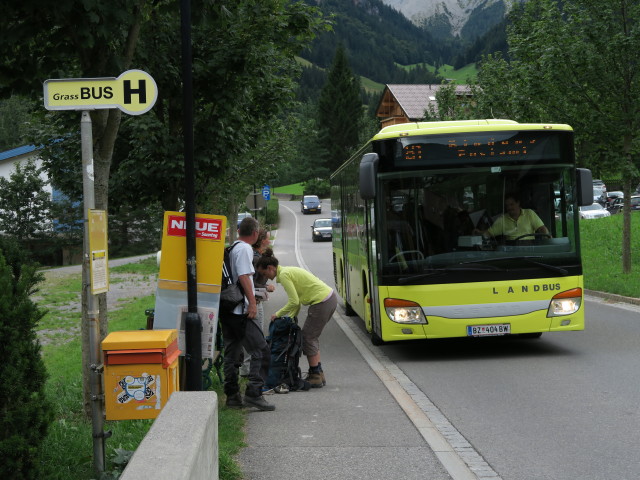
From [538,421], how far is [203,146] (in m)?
7.62

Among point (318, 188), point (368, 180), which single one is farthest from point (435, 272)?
point (318, 188)

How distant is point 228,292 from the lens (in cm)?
795

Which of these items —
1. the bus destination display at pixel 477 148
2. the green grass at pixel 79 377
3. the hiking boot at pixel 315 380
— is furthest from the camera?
the bus destination display at pixel 477 148

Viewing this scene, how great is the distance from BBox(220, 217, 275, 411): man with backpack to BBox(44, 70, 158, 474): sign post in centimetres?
256

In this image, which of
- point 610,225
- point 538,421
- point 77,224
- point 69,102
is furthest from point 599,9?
point 77,224

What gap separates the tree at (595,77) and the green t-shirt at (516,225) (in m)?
10.1

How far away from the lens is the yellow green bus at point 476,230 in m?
10.6

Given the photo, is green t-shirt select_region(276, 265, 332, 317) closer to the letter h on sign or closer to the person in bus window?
the person in bus window

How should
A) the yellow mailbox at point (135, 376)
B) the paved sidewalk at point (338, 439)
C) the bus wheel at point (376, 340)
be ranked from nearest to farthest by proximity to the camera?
the yellow mailbox at point (135, 376)
the paved sidewalk at point (338, 439)
the bus wheel at point (376, 340)

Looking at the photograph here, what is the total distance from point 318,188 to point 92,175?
4343 inches

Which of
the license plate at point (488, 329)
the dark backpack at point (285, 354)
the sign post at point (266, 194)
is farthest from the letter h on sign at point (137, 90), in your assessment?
the sign post at point (266, 194)

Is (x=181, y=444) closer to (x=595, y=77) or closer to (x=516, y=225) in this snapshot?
(x=516, y=225)

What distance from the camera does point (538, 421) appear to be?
7285 mm

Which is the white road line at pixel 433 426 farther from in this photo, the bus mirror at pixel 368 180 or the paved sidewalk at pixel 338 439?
the bus mirror at pixel 368 180
